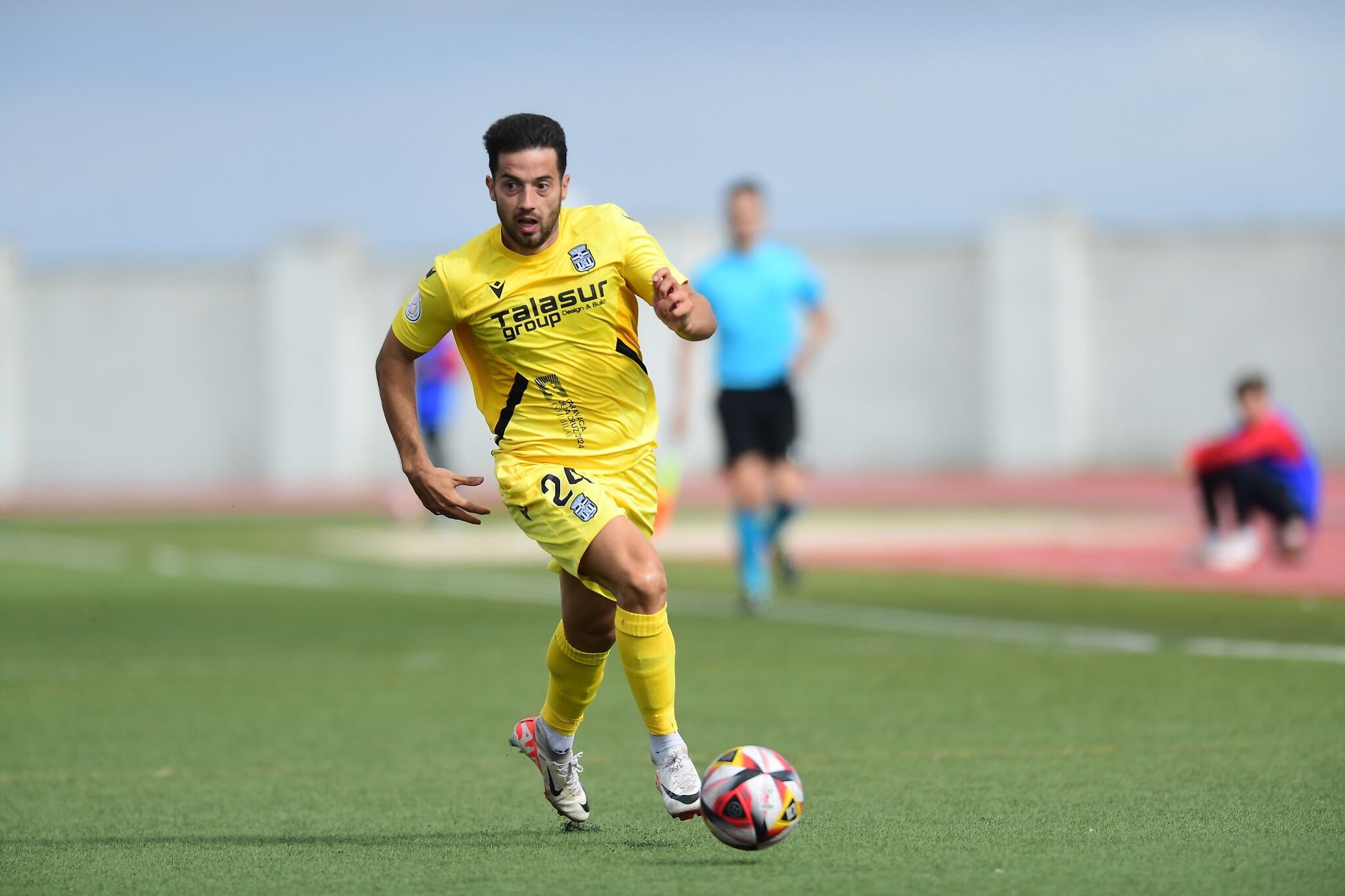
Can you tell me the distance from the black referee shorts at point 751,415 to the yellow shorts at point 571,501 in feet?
22.4

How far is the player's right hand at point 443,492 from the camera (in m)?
5.75

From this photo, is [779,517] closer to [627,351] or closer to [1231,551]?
[1231,551]

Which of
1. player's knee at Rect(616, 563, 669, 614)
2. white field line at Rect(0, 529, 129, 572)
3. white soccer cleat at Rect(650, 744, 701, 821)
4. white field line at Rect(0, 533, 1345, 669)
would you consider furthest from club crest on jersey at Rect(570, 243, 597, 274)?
white field line at Rect(0, 529, 129, 572)

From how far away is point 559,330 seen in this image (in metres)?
5.88

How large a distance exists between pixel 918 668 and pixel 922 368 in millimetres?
24574

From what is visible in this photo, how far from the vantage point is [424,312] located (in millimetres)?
5879

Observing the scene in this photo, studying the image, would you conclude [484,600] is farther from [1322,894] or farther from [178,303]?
[178,303]

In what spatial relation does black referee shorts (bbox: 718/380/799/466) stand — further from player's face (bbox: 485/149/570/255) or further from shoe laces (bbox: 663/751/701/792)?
shoe laces (bbox: 663/751/701/792)

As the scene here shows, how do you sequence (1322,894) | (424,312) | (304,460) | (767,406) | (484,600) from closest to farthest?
1. (1322,894)
2. (424,312)
3. (767,406)
4. (484,600)
5. (304,460)

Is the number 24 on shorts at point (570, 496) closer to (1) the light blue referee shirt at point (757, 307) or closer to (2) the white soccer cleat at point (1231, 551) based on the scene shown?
(1) the light blue referee shirt at point (757, 307)

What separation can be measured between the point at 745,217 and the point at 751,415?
4.38ft

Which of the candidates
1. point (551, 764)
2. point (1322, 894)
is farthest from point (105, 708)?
point (1322, 894)

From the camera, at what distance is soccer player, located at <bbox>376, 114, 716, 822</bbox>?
5.67 meters

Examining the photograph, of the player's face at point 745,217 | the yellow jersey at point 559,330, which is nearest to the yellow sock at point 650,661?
the yellow jersey at point 559,330
